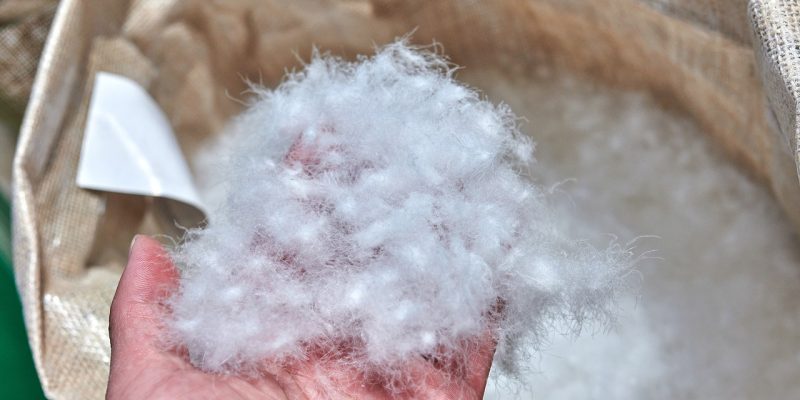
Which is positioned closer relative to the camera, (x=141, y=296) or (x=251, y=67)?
(x=141, y=296)

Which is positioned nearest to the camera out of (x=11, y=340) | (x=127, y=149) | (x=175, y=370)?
(x=175, y=370)

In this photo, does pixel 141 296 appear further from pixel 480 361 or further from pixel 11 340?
pixel 11 340

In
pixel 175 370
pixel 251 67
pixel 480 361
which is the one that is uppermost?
pixel 251 67

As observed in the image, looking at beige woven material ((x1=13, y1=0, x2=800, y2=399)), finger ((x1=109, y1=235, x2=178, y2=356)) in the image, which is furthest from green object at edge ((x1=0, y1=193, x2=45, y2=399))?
finger ((x1=109, y1=235, x2=178, y2=356))

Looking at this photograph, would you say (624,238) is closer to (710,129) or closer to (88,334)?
(710,129)

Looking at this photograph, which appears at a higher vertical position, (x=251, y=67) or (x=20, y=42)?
(x=251, y=67)

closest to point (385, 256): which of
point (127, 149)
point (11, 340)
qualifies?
point (127, 149)

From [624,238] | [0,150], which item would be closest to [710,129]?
[624,238]

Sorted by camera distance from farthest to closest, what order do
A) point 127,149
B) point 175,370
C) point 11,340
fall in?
1. point 11,340
2. point 127,149
3. point 175,370
